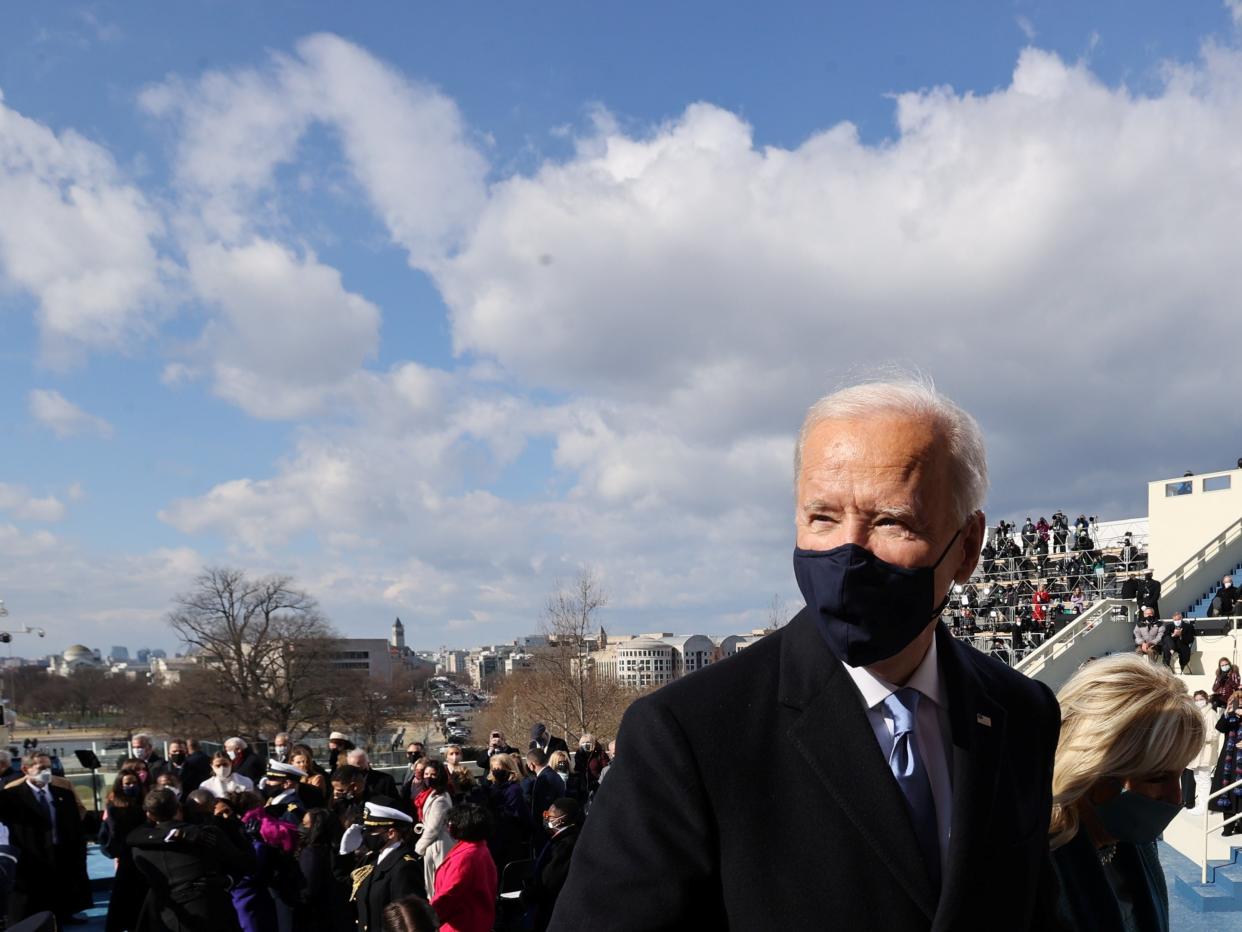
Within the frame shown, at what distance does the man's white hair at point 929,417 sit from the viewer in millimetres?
1627

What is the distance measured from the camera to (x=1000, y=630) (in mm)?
28625

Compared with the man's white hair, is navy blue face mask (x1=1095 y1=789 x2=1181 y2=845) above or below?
below

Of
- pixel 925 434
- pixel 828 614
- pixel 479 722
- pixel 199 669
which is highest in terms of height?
pixel 925 434

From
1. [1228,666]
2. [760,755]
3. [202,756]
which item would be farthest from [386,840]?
[1228,666]

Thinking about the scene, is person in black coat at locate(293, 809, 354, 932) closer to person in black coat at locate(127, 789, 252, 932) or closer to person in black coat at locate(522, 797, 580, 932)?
person in black coat at locate(127, 789, 252, 932)

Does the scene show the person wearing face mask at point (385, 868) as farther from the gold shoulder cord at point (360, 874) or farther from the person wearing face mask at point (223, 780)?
the person wearing face mask at point (223, 780)

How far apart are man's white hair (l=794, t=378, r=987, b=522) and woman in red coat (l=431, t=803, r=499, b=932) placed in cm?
470

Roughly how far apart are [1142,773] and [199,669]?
54.2 meters

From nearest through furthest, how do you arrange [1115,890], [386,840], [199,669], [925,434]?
[925,434]
[1115,890]
[386,840]
[199,669]

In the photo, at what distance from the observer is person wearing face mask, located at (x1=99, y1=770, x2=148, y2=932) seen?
7188 millimetres

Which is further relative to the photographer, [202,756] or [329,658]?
[329,658]

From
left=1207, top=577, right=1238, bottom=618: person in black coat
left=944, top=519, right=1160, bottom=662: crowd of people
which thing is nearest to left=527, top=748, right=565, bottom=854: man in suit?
left=944, top=519, right=1160, bottom=662: crowd of people

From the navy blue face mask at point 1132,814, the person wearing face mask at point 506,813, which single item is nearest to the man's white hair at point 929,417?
the navy blue face mask at point 1132,814

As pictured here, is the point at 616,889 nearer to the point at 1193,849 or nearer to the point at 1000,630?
the point at 1193,849
